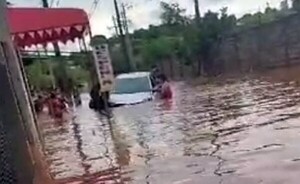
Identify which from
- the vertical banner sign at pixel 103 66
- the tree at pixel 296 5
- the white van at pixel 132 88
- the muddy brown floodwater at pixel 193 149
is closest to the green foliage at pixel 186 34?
the tree at pixel 296 5

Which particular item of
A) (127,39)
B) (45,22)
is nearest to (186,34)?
(127,39)

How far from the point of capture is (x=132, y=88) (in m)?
25.8

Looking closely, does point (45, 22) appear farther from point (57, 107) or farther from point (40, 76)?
point (40, 76)

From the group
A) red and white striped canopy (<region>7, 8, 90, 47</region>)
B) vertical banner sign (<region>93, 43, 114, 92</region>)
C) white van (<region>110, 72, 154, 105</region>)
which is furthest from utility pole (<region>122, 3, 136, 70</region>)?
red and white striped canopy (<region>7, 8, 90, 47</region>)

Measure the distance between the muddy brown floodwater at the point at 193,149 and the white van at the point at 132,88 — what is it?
892cm

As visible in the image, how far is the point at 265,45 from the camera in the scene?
125 feet

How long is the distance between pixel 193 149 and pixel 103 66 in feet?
38.0

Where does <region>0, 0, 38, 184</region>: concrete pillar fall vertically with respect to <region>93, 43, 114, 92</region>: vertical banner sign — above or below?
above

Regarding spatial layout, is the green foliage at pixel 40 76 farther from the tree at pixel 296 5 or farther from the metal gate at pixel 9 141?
the metal gate at pixel 9 141

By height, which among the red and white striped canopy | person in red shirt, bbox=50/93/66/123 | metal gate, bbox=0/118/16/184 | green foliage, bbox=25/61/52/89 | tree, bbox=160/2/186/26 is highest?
the red and white striped canopy

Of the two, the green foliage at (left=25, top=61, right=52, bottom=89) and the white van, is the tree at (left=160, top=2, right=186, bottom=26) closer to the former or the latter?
the green foliage at (left=25, top=61, right=52, bottom=89)

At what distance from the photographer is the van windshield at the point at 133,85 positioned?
25719 mm

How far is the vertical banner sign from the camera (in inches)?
815

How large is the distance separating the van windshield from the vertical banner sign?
4590 mm
